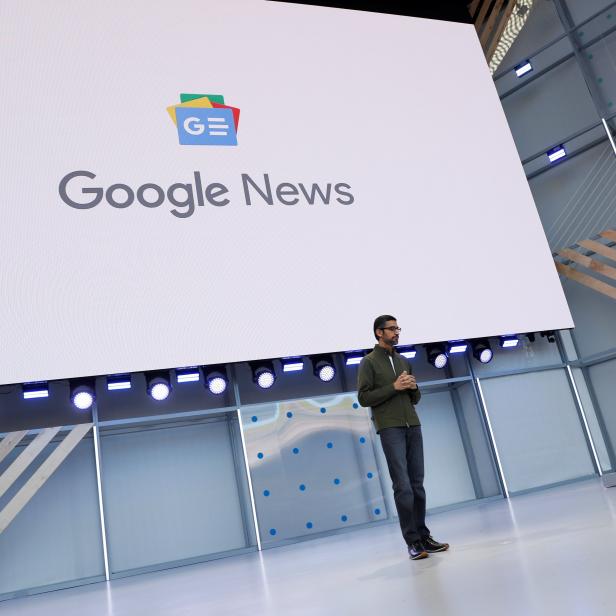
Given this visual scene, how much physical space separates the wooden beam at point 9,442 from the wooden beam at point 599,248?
22.0 feet

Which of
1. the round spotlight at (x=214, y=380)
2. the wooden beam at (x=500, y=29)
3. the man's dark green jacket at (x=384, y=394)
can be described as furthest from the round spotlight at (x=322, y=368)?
the wooden beam at (x=500, y=29)

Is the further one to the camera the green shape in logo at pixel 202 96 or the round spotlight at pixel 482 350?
the round spotlight at pixel 482 350

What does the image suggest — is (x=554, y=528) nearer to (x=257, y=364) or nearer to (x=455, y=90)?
(x=257, y=364)

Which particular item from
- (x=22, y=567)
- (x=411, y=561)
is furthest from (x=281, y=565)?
(x=22, y=567)

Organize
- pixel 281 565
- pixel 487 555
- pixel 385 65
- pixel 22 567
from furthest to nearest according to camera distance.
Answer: pixel 385 65
pixel 22 567
pixel 281 565
pixel 487 555

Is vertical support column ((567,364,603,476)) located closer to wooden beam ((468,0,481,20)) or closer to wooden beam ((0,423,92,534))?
wooden beam ((468,0,481,20))

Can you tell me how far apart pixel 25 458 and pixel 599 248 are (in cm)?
680

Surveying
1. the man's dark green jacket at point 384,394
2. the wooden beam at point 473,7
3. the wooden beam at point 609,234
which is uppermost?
the wooden beam at point 473,7

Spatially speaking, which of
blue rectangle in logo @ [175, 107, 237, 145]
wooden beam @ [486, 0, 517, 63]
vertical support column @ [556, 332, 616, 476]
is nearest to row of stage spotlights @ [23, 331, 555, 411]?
vertical support column @ [556, 332, 616, 476]

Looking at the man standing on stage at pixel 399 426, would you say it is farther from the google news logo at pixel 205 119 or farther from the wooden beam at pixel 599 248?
the wooden beam at pixel 599 248

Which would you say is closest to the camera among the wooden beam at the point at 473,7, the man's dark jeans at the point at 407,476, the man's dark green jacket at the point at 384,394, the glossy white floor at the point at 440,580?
the glossy white floor at the point at 440,580

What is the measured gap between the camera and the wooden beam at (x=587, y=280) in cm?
855

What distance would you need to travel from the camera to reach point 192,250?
6.70 metres

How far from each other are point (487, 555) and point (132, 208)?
4802mm
